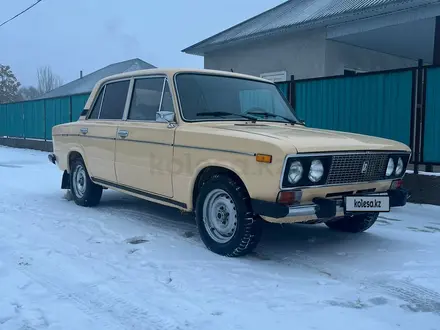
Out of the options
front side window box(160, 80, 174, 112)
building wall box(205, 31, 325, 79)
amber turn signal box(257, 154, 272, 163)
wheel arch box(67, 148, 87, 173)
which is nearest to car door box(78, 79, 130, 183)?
wheel arch box(67, 148, 87, 173)

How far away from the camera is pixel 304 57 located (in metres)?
12.9

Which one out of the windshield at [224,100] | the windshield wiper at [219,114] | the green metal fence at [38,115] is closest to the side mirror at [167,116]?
the windshield at [224,100]

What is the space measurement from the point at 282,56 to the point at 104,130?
8.94m

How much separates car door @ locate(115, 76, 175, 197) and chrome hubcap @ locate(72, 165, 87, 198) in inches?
48.1

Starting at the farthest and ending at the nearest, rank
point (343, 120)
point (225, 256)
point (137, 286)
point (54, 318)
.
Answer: point (343, 120)
point (225, 256)
point (137, 286)
point (54, 318)

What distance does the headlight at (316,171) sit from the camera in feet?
12.1

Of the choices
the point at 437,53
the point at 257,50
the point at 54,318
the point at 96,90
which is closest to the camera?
the point at 54,318

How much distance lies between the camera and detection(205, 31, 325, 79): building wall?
12.5 m

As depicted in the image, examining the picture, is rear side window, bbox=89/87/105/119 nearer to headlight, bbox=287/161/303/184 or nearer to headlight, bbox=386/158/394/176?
headlight, bbox=287/161/303/184

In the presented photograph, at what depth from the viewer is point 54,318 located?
9.27ft

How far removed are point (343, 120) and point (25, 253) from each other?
5.88 m

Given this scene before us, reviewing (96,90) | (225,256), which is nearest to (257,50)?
(96,90)

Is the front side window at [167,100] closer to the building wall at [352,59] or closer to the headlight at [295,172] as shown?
the headlight at [295,172]

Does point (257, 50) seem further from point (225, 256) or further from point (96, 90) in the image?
point (225, 256)
